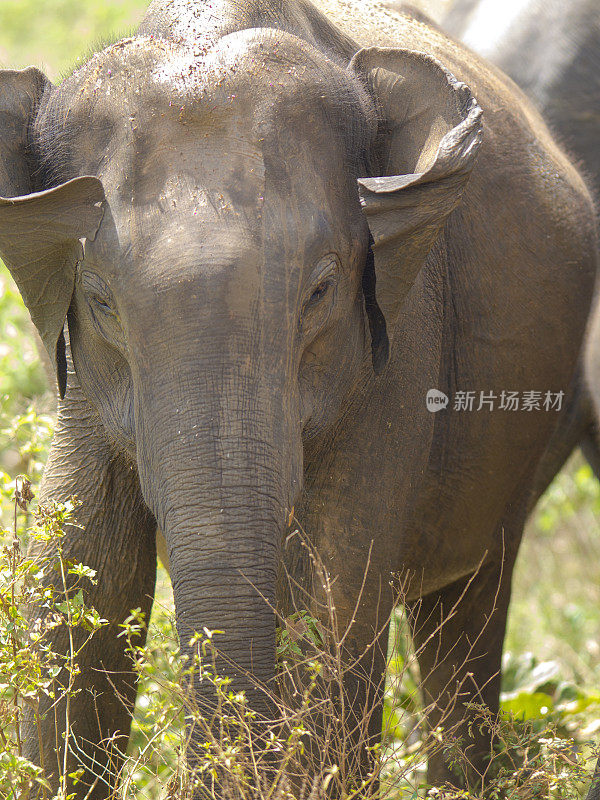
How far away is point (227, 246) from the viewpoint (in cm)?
257

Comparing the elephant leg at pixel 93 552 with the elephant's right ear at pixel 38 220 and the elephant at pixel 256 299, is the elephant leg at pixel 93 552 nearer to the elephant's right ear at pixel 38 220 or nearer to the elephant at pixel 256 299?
the elephant at pixel 256 299

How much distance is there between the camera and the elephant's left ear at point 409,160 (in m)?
2.78

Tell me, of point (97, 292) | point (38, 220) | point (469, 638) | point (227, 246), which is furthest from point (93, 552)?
point (469, 638)

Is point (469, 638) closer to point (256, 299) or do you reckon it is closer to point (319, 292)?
point (319, 292)

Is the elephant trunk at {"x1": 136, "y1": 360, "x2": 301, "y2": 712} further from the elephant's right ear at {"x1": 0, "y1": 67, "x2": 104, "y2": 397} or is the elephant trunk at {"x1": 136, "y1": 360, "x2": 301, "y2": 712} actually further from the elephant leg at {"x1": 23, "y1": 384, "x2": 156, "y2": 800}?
the elephant leg at {"x1": 23, "y1": 384, "x2": 156, "y2": 800}

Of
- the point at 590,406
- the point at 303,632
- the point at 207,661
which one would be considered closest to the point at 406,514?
the point at 303,632

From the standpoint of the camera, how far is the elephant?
8.40 ft

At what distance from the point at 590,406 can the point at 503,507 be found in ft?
3.33

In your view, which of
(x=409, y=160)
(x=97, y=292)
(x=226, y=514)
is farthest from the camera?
(x=409, y=160)

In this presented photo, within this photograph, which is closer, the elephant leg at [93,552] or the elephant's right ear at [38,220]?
the elephant's right ear at [38,220]

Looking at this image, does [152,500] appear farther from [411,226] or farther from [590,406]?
[590,406]

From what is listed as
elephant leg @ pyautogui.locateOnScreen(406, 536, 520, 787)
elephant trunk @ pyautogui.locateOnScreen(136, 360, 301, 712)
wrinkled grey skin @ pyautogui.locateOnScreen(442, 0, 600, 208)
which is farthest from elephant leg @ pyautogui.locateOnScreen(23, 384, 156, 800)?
wrinkled grey skin @ pyautogui.locateOnScreen(442, 0, 600, 208)

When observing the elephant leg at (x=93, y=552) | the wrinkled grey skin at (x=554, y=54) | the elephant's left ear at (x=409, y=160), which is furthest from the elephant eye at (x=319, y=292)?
the wrinkled grey skin at (x=554, y=54)

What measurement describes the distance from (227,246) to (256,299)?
111 millimetres
